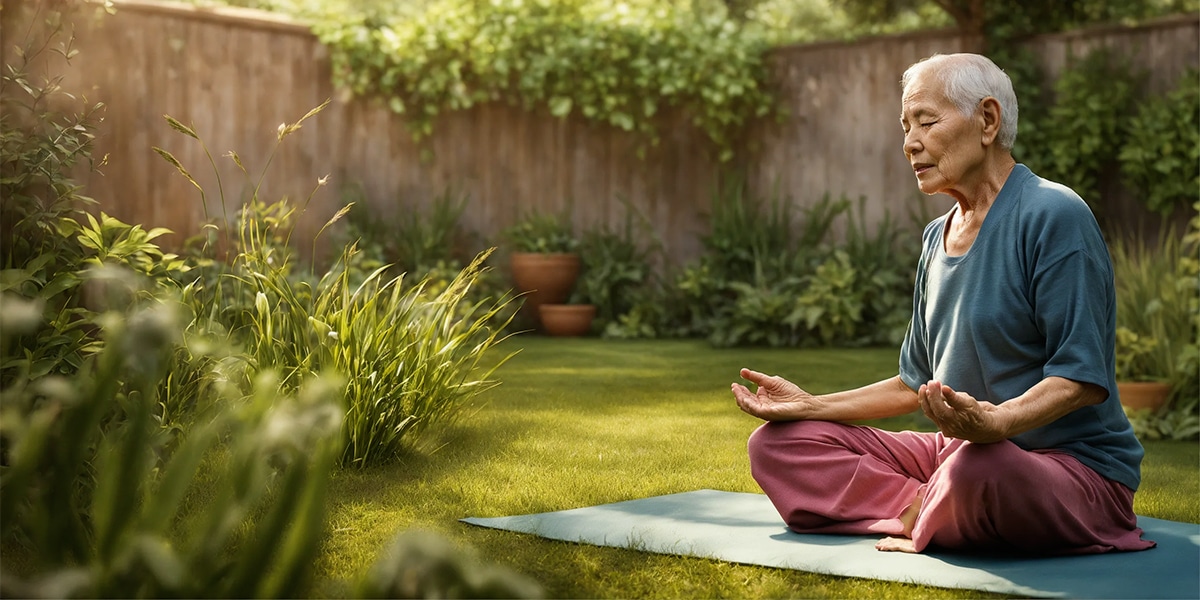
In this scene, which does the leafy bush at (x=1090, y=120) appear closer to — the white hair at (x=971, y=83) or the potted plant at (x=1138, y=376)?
the potted plant at (x=1138, y=376)

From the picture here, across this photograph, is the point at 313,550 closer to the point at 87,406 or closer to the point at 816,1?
the point at 87,406

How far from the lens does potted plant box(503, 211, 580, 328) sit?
7.93m

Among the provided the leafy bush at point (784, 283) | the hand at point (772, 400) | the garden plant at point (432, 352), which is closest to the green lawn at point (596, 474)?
the garden plant at point (432, 352)

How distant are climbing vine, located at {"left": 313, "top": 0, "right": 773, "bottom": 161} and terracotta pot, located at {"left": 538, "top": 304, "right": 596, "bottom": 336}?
1325mm

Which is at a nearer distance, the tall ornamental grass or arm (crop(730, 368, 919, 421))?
arm (crop(730, 368, 919, 421))

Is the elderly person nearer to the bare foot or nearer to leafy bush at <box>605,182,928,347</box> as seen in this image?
the bare foot

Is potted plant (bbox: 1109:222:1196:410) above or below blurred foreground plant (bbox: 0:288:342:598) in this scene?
below

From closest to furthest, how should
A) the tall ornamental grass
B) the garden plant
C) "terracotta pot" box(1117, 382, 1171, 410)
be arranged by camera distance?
the garden plant → the tall ornamental grass → "terracotta pot" box(1117, 382, 1171, 410)

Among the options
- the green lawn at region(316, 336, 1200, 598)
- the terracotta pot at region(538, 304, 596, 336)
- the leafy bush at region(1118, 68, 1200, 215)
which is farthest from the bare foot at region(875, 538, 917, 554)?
the terracotta pot at region(538, 304, 596, 336)

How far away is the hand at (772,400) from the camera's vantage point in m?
2.64

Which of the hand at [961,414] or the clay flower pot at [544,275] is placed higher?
the hand at [961,414]

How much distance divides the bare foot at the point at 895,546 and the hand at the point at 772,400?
0.34m

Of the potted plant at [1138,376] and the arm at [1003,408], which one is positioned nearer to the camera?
the arm at [1003,408]

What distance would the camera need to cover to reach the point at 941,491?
92.7 inches
